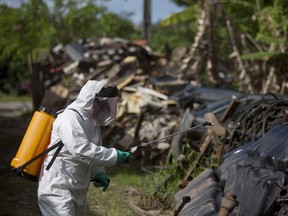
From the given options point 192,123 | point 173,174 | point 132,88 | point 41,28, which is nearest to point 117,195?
point 173,174

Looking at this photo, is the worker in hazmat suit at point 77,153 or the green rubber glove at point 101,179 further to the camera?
the green rubber glove at point 101,179

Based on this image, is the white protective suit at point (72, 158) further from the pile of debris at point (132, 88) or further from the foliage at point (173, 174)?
the pile of debris at point (132, 88)

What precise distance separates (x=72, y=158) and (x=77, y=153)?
0.77ft

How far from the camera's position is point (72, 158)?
14.2ft

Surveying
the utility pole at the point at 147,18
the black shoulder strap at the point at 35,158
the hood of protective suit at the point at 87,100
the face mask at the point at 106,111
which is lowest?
the utility pole at the point at 147,18

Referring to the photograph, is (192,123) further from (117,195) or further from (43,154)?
(43,154)

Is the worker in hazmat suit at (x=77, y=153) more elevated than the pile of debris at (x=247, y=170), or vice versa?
the worker in hazmat suit at (x=77, y=153)

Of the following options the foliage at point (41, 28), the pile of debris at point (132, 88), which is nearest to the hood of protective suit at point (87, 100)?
the pile of debris at point (132, 88)

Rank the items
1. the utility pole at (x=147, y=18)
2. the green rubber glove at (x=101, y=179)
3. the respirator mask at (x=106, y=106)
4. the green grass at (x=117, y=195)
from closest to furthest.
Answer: the respirator mask at (x=106, y=106) < the green rubber glove at (x=101, y=179) < the green grass at (x=117, y=195) < the utility pole at (x=147, y=18)

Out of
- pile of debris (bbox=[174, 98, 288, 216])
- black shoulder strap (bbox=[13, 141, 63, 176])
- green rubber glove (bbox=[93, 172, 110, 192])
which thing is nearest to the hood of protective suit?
black shoulder strap (bbox=[13, 141, 63, 176])

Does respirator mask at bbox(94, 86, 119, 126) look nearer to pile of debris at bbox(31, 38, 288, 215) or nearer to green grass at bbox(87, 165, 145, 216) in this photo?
pile of debris at bbox(31, 38, 288, 215)

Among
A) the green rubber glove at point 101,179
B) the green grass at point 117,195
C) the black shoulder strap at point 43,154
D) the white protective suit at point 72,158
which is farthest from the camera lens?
the green grass at point 117,195

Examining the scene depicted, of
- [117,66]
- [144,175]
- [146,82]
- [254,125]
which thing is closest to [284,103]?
[254,125]

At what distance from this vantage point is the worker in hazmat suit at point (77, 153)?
13.6 ft
